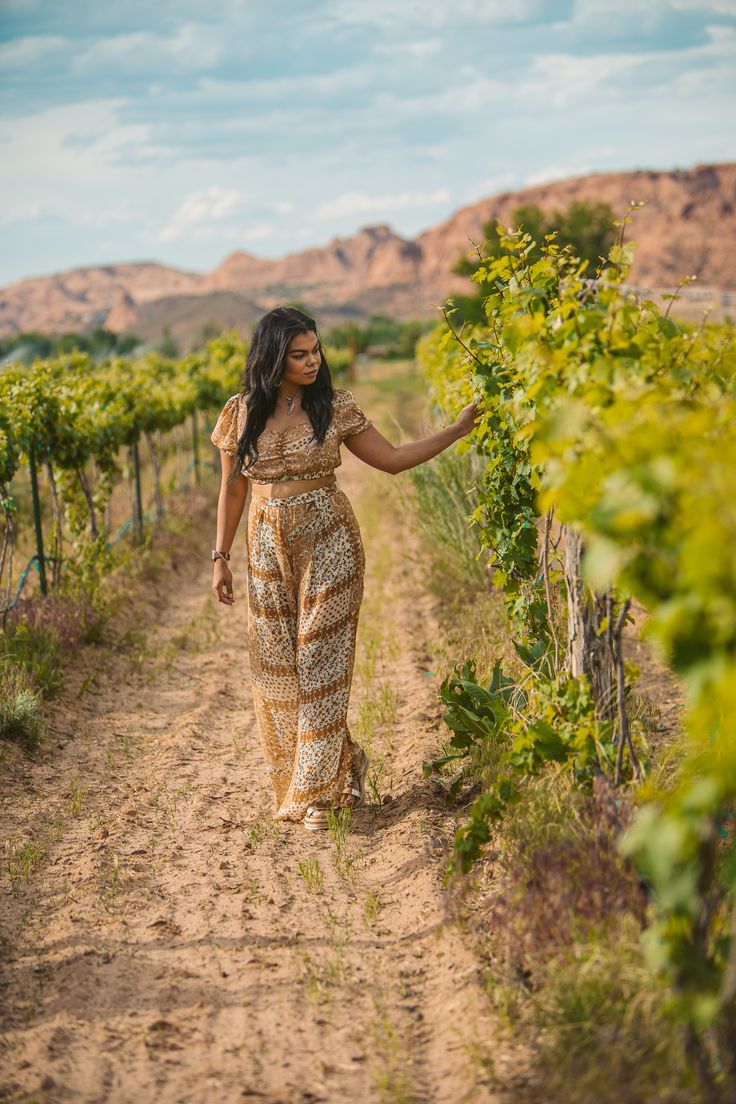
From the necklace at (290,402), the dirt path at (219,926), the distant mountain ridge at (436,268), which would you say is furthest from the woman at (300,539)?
the distant mountain ridge at (436,268)

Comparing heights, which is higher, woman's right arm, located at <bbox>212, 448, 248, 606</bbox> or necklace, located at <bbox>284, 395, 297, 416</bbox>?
necklace, located at <bbox>284, 395, 297, 416</bbox>

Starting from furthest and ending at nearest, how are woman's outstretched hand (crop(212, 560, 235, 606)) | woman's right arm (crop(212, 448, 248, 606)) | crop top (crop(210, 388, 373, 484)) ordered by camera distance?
woman's outstretched hand (crop(212, 560, 235, 606)), woman's right arm (crop(212, 448, 248, 606)), crop top (crop(210, 388, 373, 484))

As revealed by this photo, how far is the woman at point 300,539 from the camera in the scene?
390 cm

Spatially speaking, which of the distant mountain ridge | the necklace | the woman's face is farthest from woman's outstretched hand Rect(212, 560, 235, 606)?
the distant mountain ridge

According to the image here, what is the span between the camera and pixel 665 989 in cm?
241

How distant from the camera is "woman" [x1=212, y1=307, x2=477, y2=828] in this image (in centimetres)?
390

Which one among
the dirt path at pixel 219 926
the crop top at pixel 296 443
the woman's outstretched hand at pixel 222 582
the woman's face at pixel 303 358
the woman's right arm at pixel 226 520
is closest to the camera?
the dirt path at pixel 219 926

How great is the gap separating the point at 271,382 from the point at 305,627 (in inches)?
37.2

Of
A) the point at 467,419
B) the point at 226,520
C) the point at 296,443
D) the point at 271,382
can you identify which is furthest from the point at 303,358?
the point at 226,520

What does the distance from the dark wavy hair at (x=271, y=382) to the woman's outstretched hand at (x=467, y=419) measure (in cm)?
49

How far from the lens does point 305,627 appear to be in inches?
159

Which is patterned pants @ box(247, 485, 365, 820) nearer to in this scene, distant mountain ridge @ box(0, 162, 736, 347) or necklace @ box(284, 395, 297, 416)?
necklace @ box(284, 395, 297, 416)

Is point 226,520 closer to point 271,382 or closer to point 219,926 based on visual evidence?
point 271,382

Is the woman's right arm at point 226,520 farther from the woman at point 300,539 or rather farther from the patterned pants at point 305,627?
the patterned pants at point 305,627
